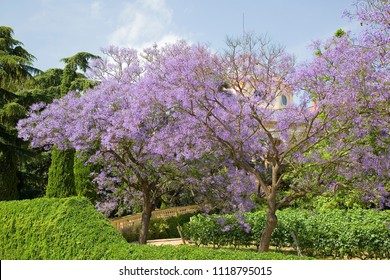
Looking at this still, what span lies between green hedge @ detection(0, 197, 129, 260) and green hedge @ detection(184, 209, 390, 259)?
5.54m

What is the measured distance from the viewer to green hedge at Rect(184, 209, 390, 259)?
13133mm

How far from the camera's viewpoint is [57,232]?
9555mm

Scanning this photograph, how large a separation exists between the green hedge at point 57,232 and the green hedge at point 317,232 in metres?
5.54

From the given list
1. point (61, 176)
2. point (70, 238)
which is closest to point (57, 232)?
point (70, 238)

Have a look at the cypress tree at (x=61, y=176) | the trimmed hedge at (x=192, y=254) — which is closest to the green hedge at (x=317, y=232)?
the trimmed hedge at (x=192, y=254)

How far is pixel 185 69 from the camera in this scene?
11.6 m

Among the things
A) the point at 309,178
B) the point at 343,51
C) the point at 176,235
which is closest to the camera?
the point at 343,51

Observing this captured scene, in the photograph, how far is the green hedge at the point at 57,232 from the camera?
8.32 m

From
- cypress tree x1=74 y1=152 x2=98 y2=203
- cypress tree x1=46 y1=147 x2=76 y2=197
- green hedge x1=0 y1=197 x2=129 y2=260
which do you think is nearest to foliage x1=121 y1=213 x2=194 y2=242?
cypress tree x1=74 y1=152 x2=98 y2=203

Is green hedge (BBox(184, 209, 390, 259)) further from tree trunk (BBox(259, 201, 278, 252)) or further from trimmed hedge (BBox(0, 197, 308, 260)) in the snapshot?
trimmed hedge (BBox(0, 197, 308, 260))

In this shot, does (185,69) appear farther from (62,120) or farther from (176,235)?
(176,235)

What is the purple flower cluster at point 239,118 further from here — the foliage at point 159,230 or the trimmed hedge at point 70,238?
the foliage at point 159,230

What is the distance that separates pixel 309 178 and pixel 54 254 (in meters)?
7.32
